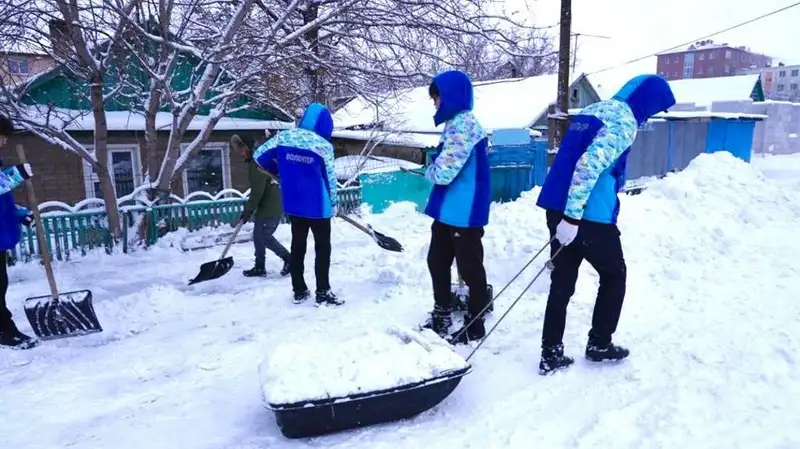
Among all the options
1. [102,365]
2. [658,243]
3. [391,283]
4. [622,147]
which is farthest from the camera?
[658,243]

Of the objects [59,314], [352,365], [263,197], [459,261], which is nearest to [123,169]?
[263,197]

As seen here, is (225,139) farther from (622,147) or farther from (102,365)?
(622,147)

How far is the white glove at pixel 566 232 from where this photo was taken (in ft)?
9.32

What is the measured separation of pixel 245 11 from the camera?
20.2ft

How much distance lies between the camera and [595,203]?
2.93 m

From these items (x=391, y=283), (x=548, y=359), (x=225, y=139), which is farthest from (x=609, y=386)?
(x=225, y=139)

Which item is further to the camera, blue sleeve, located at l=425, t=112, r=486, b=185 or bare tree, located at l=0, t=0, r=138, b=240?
bare tree, located at l=0, t=0, r=138, b=240

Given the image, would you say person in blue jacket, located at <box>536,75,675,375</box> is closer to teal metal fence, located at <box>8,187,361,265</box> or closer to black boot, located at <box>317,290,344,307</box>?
black boot, located at <box>317,290,344,307</box>

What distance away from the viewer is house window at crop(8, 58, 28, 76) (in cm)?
620

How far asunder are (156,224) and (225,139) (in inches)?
200

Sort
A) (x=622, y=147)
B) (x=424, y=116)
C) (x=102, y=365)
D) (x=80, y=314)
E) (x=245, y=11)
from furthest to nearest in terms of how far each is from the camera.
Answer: (x=424, y=116) < (x=245, y=11) < (x=80, y=314) < (x=102, y=365) < (x=622, y=147)

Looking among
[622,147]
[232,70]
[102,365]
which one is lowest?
[102,365]

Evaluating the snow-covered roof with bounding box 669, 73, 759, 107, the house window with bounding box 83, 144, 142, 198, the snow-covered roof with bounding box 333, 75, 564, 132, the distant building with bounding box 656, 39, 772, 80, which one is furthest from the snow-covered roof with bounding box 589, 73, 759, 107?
the distant building with bounding box 656, 39, 772, 80

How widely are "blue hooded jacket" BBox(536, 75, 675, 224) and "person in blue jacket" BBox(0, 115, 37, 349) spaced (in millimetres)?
3600
